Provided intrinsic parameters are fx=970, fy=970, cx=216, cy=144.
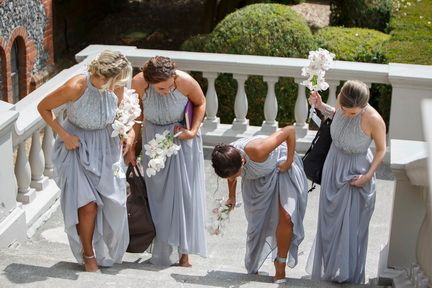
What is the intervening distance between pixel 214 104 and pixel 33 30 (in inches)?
255

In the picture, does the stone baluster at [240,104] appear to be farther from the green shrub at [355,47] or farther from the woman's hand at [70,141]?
the woman's hand at [70,141]

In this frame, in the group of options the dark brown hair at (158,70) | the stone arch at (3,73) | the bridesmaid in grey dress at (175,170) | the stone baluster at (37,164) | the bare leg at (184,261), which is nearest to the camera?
the dark brown hair at (158,70)

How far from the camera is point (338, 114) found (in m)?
6.38

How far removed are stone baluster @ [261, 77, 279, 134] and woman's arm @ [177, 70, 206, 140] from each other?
223 cm

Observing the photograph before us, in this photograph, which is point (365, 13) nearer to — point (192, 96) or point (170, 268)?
point (192, 96)

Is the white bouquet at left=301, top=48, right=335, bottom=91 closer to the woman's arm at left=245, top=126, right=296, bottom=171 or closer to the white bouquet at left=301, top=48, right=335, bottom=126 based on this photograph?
the white bouquet at left=301, top=48, right=335, bottom=126

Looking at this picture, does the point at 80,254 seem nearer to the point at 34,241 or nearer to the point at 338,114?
the point at 34,241

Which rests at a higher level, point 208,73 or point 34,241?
point 208,73

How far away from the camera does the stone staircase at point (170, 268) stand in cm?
562

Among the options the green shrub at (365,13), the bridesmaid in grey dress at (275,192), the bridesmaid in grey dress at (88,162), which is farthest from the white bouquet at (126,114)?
the green shrub at (365,13)

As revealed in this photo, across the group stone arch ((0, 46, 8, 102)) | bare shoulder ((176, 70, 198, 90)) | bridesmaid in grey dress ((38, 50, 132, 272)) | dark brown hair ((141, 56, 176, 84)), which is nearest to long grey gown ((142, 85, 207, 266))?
bare shoulder ((176, 70, 198, 90))

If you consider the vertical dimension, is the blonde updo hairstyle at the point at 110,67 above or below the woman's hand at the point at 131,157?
above

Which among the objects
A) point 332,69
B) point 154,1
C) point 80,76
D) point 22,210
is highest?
point 80,76

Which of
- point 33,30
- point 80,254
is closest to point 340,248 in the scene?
point 80,254
